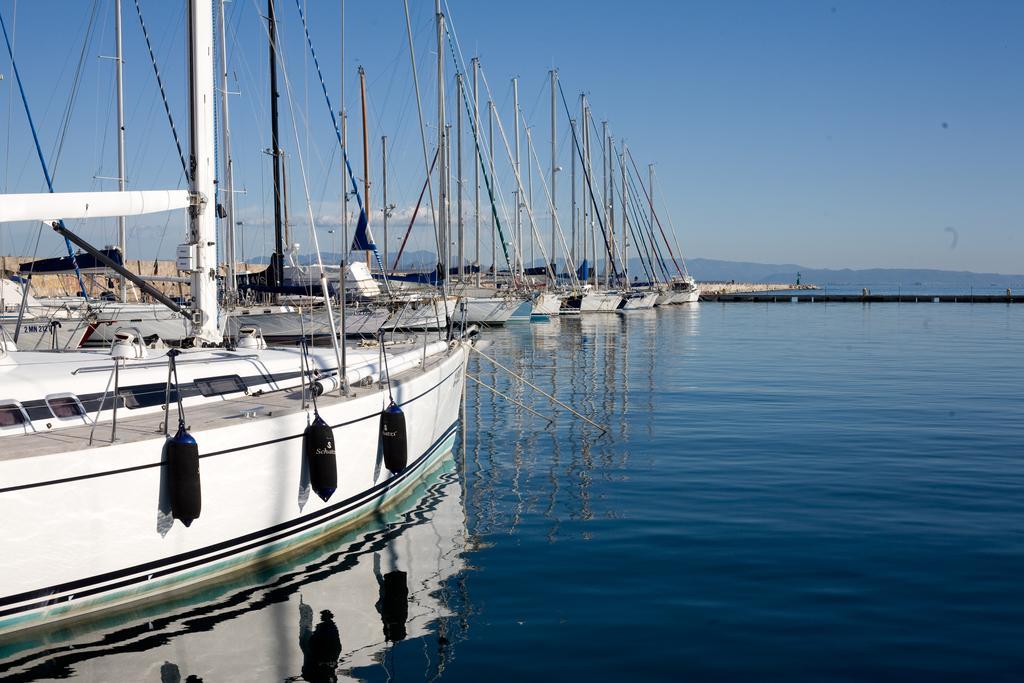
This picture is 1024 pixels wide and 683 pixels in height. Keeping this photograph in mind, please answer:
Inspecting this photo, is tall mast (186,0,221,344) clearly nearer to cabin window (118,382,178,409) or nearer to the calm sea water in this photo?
cabin window (118,382,178,409)

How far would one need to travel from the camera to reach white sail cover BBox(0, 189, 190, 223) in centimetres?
925

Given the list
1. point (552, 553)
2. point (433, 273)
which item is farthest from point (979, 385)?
point (433, 273)

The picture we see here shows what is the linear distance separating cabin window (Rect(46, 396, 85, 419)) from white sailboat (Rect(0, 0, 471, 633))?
0.06ft

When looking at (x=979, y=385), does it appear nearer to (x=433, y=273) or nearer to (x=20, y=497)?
(x=20, y=497)

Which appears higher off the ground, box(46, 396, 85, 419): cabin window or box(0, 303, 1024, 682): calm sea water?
box(46, 396, 85, 419): cabin window

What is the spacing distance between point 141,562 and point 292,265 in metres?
22.3

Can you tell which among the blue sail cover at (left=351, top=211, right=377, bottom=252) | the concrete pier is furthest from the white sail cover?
the concrete pier

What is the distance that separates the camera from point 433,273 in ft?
153

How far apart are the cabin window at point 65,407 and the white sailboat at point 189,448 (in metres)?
0.02

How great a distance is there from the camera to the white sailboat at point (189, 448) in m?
7.60

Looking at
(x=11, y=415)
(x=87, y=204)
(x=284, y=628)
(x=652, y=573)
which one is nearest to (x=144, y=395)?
(x=11, y=415)

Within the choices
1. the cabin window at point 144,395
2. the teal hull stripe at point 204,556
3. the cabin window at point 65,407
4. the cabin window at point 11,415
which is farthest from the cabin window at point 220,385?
the cabin window at point 11,415

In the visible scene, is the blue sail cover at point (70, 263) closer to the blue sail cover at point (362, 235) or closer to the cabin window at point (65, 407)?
the blue sail cover at point (362, 235)

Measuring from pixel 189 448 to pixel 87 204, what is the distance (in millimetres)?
3547
